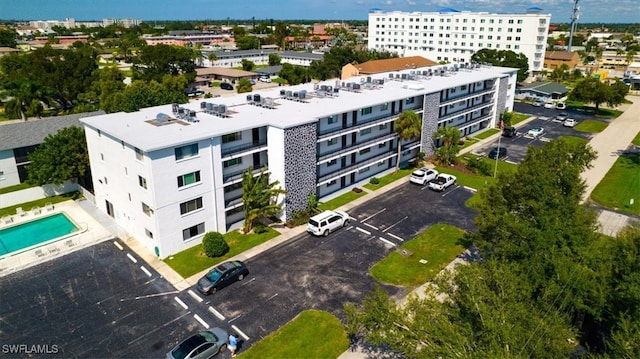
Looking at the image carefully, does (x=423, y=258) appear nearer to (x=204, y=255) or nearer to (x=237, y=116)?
(x=204, y=255)

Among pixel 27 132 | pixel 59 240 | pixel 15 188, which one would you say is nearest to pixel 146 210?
pixel 59 240

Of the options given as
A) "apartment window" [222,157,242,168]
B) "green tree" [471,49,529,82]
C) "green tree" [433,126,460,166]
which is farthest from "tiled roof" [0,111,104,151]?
"green tree" [471,49,529,82]

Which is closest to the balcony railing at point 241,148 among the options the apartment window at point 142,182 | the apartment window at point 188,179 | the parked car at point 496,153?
the apartment window at point 188,179

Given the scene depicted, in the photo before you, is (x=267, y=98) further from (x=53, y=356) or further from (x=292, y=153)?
(x=53, y=356)

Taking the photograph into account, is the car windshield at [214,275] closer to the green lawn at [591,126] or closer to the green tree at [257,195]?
the green tree at [257,195]

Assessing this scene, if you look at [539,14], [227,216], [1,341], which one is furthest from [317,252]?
[539,14]

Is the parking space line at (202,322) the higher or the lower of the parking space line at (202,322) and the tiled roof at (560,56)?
the lower

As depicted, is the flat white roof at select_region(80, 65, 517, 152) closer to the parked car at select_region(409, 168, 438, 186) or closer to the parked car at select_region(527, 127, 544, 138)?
the parked car at select_region(409, 168, 438, 186)
